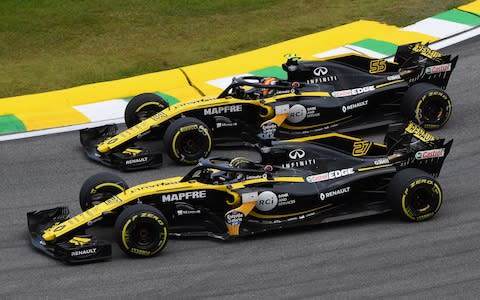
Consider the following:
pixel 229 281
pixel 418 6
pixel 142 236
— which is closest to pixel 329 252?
pixel 229 281

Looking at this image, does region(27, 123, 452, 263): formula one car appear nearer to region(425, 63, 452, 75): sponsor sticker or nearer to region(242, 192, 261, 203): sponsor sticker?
region(242, 192, 261, 203): sponsor sticker

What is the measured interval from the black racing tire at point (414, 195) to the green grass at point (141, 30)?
788 cm

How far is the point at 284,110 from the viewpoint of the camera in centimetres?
1638

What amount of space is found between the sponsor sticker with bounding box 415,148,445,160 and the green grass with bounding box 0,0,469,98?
7560mm

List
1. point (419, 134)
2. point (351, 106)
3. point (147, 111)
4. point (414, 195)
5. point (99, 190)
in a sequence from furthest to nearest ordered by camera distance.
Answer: point (147, 111) → point (351, 106) → point (419, 134) → point (99, 190) → point (414, 195)

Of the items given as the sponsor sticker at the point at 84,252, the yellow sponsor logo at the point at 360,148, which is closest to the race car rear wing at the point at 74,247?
the sponsor sticker at the point at 84,252

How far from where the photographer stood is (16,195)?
15.0 m

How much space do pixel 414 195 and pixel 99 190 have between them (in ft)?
12.7

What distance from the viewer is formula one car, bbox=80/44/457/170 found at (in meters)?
15.8

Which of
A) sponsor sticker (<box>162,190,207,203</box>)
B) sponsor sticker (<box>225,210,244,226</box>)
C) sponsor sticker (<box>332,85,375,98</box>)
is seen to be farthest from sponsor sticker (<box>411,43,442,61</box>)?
sponsor sticker (<box>162,190,207,203</box>)

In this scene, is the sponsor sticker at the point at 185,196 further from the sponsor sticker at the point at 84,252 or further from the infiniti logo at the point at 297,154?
the infiniti logo at the point at 297,154

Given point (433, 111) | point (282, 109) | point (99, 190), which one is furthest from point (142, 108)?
point (433, 111)

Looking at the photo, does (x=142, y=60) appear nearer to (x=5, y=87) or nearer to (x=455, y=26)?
(x=5, y=87)

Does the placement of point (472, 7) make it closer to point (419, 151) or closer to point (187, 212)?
point (419, 151)
